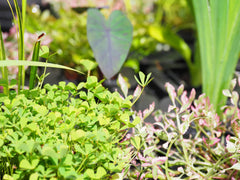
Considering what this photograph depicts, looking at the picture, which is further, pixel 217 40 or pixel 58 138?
pixel 217 40

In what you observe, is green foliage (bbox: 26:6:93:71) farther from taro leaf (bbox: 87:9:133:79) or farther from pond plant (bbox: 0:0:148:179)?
pond plant (bbox: 0:0:148:179)

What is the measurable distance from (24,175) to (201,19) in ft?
2.00

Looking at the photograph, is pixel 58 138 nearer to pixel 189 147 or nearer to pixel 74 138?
pixel 74 138

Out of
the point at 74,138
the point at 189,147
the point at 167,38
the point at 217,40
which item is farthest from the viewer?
the point at 167,38

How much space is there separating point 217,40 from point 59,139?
535 millimetres

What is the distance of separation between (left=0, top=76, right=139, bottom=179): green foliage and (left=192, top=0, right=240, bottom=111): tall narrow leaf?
39cm

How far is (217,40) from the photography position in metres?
0.74

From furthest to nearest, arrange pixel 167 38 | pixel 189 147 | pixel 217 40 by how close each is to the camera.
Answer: pixel 167 38, pixel 217 40, pixel 189 147

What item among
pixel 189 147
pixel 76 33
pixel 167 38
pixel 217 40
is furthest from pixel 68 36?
pixel 189 147

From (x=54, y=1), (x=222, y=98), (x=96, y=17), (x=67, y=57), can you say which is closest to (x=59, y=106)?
(x=96, y=17)

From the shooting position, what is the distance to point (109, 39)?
30.2 inches

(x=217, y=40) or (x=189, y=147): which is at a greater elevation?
(x=217, y=40)

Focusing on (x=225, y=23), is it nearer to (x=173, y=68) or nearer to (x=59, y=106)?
(x=59, y=106)

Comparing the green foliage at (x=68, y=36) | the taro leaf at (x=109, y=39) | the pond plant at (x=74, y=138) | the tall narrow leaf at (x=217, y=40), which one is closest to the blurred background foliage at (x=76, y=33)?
the green foliage at (x=68, y=36)
